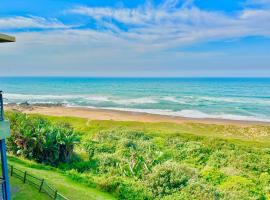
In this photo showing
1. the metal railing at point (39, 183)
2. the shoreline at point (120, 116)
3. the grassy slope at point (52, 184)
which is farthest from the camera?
the shoreline at point (120, 116)

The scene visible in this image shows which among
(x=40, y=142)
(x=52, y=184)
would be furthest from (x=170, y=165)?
(x=40, y=142)

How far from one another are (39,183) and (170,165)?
870 centimetres

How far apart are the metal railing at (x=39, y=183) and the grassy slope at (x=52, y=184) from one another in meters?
0.28

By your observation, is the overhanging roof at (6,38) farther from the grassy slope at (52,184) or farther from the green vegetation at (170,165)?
the green vegetation at (170,165)

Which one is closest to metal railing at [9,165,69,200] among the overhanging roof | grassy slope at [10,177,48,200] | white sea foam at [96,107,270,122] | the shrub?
grassy slope at [10,177,48,200]

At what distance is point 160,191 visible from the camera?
22.1m

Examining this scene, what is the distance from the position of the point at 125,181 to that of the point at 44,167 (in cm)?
617

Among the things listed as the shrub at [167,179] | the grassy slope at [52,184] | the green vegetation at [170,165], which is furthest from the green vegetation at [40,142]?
the shrub at [167,179]

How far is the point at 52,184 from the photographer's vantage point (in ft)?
68.4

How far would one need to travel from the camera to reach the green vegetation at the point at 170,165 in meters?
22.2

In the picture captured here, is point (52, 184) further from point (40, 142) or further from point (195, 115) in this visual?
point (195, 115)

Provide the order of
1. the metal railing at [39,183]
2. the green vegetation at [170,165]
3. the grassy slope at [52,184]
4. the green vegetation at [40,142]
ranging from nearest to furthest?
the metal railing at [39,183] < the grassy slope at [52,184] < the green vegetation at [170,165] < the green vegetation at [40,142]

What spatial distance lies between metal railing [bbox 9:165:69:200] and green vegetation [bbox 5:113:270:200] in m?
3.96

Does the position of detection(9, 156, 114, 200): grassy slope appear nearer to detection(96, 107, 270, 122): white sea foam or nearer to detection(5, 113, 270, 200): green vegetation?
detection(5, 113, 270, 200): green vegetation
